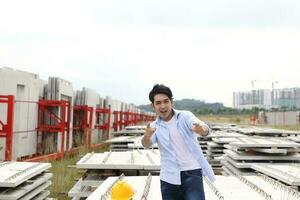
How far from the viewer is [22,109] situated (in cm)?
1134

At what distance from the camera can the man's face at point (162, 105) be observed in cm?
359

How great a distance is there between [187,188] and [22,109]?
27.1 ft

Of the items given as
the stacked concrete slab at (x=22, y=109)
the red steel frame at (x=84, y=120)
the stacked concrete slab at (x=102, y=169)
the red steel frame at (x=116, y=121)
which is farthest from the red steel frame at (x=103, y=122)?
the stacked concrete slab at (x=102, y=169)

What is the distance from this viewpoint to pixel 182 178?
3715mm

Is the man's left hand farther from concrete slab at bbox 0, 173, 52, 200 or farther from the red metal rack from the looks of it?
the red metal rack

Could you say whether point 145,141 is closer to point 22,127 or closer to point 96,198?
point 96,198

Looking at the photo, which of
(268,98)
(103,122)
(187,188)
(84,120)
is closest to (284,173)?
(187,188)

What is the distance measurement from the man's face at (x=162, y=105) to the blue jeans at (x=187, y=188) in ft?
1.52

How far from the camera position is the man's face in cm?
359

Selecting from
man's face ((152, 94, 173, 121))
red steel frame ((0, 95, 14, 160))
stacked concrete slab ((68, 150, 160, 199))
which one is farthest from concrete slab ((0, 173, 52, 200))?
red steel frame ((0, 95, 14, 160))

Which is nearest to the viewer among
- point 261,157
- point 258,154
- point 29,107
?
point 261,157

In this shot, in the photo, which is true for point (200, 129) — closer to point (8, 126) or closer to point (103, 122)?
point (8, 126)

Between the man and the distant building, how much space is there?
103683 mm

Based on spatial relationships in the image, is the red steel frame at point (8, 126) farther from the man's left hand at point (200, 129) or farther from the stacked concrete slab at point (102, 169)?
the man's left hand at point (200, 129)
